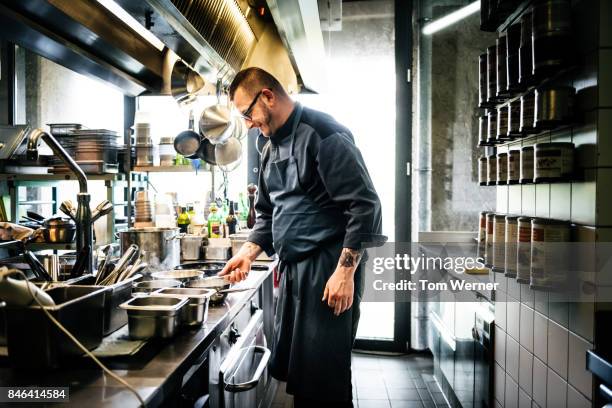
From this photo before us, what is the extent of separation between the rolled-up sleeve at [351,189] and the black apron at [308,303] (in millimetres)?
120

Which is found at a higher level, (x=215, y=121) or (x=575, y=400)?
(x=215, y=121)

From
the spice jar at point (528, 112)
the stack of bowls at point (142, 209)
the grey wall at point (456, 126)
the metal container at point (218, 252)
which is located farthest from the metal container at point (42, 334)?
the grey wall at point (456, 126)

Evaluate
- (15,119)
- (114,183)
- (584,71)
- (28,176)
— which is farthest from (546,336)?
(15,119)

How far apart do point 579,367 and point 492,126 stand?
3.06 feet

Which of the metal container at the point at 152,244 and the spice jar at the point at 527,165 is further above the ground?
the spice jar at the point at 527,165

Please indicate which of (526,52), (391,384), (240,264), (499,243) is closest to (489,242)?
(499,243)

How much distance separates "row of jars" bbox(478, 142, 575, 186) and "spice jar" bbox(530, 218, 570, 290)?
14 cm

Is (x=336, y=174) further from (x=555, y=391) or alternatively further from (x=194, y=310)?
(x=555, y=391)

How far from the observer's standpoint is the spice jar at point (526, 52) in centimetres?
147

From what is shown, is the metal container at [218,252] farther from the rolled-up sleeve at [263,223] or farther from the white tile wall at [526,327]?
the white tile wall at [526,327]

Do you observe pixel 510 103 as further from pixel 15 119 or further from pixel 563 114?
pixel 15 119

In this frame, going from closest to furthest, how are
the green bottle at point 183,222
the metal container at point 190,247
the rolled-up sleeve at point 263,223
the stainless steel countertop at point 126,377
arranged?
the stainless steel countertop at point 126,377 < the rolled-up sleeve at point 263,223 < the metal container at point 190,247 < the green bottle at point 183,222

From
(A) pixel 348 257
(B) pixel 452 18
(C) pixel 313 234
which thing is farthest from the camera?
(B) pixel 452 18

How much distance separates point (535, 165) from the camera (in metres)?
1.43
